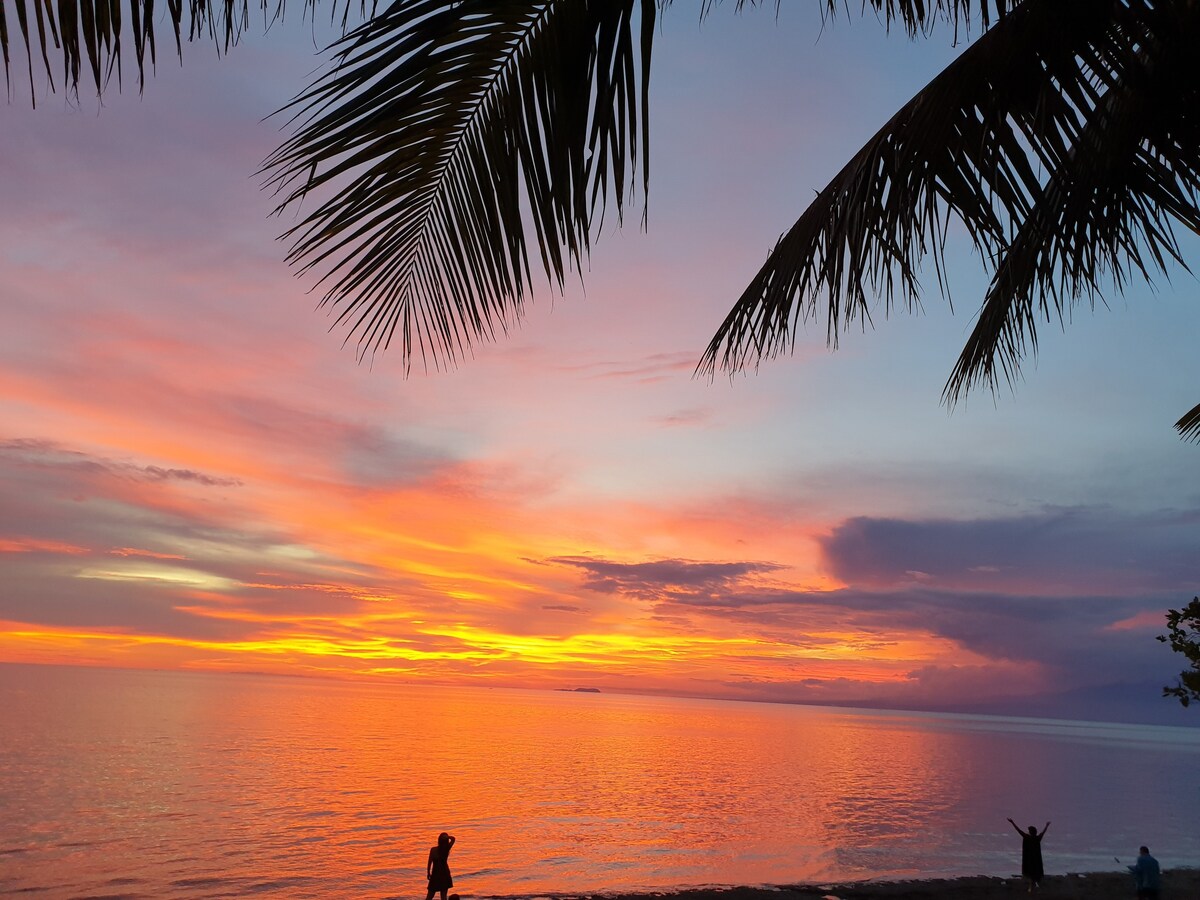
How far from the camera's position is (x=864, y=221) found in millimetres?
3133

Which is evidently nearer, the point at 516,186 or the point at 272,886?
the point at 516,186

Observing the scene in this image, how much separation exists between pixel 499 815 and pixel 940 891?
22579 millimetres

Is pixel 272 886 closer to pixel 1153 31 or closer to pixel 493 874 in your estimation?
pixel 493 874

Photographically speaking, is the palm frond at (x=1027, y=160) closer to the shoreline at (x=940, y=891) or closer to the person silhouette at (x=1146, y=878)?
the person silhouette at (x=1146, y=878)

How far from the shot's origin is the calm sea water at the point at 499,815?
92.9 ft

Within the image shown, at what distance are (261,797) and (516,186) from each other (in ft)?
163

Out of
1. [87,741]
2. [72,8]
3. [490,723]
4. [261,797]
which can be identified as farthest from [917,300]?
[490,723]

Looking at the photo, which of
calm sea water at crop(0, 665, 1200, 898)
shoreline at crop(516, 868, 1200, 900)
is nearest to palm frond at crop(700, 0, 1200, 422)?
shoreline at crop(516, 868, 1200, 900)

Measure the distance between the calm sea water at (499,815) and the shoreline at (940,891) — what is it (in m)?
3.40

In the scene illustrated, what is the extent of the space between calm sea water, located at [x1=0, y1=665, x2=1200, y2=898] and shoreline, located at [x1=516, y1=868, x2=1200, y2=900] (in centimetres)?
340

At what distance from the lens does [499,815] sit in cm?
4134

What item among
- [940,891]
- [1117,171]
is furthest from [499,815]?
[1117,171]

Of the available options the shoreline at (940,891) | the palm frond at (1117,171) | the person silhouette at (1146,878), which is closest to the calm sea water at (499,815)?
the shoreline at (940,891)

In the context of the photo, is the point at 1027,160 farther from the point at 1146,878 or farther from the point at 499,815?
the point at 499,815
